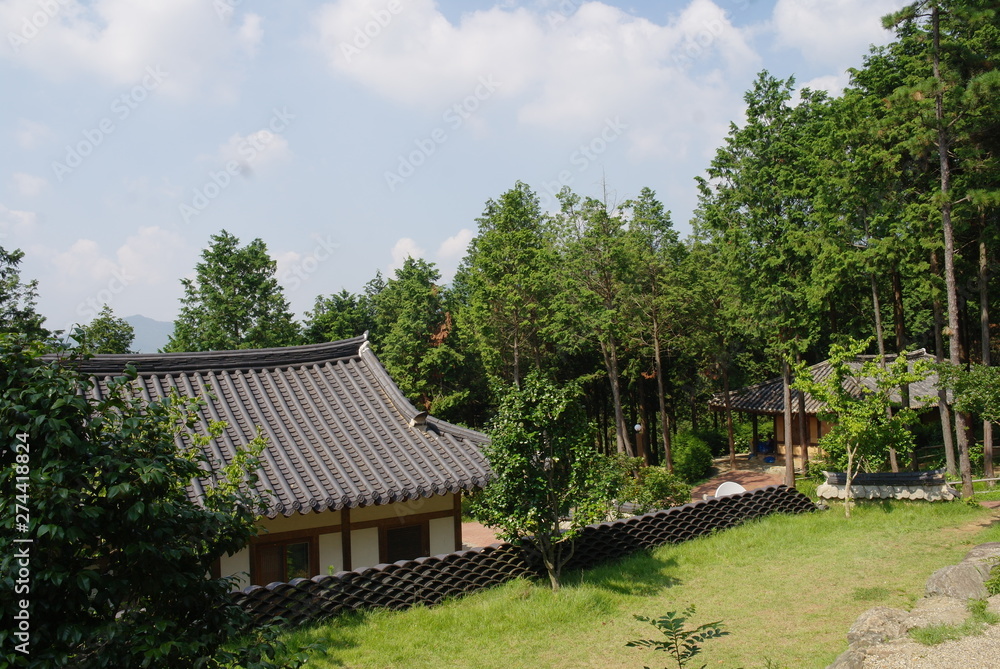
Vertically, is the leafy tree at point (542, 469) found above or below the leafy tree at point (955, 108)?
below

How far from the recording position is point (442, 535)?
11883mm

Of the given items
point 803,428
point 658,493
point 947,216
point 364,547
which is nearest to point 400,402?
point 364,547

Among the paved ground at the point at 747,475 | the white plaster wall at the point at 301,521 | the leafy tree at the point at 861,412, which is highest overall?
the leafy tree at the point at 861,412

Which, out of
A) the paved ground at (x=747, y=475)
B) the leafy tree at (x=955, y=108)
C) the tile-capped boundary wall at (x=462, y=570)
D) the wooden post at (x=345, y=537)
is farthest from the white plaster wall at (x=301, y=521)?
the paved ground at (x=747, y=475)

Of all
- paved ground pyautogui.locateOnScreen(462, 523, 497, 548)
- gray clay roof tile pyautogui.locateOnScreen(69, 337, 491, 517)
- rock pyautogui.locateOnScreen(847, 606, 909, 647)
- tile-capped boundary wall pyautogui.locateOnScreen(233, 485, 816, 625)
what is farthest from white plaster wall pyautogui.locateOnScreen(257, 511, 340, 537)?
paved ground pyautogui.locateOnScreen(462, 523, 497, 548)

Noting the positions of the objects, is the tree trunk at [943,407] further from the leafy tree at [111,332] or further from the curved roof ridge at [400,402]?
the leafy tree at [111,332]

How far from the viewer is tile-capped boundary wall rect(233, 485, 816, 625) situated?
9523mm

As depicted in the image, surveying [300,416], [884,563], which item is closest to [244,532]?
[300,416]

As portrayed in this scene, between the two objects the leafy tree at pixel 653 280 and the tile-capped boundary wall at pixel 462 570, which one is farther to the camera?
the leafy tree at pixel 653 280

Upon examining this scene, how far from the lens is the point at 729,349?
30375mm

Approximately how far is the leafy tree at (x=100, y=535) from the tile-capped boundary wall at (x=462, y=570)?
202 inches

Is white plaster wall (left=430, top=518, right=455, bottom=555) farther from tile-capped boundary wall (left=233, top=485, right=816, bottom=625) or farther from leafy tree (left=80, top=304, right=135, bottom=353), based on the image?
leafy tree (left=80, top=304, right=135, bottom=353)

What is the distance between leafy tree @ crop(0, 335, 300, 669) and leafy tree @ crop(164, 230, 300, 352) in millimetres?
26067

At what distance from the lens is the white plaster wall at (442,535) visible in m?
11.8
